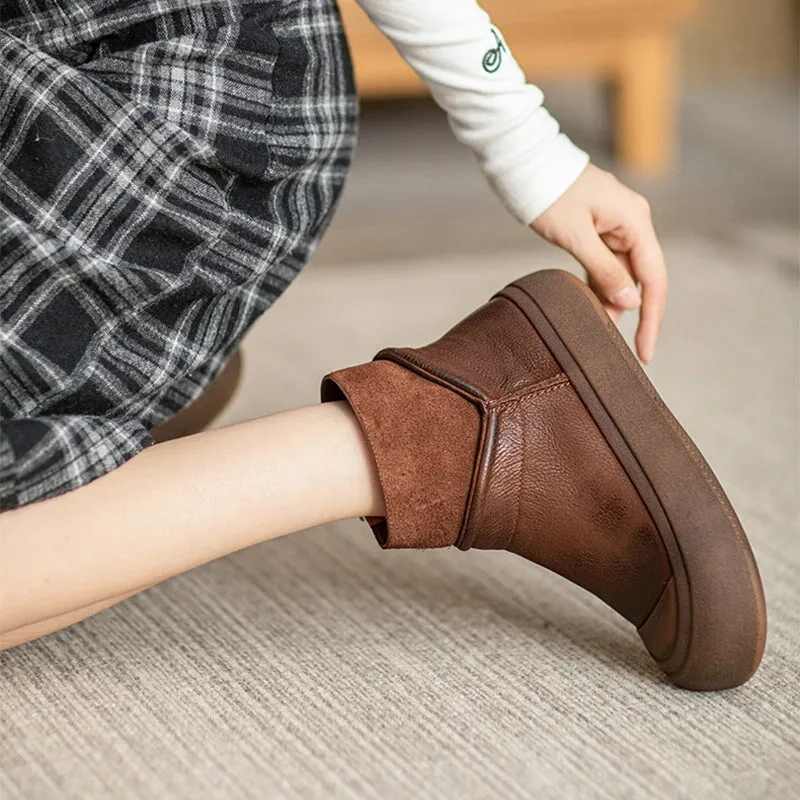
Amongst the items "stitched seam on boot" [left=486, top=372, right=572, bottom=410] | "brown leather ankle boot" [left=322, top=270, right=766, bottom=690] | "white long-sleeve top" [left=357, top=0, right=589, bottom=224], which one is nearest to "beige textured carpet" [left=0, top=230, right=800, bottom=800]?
"brown leather ankle boot" [left=322, top=270, right=766, bottom=690]

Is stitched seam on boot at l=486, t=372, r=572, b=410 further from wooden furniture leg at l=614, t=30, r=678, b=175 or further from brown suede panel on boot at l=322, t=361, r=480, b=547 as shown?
wooden furniture leg at l=614, t=30, r=678, b=175

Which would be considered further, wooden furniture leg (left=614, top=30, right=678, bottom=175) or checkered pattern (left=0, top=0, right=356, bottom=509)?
wooden furniture leg (left=614, top=30, right=678, bottom=175)

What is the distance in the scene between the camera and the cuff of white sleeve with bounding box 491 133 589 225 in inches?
28.9

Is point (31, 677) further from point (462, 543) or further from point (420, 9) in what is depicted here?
point (420, 9)

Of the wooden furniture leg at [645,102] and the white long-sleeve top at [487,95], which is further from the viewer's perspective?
the wooden furniture leg at [645,102]

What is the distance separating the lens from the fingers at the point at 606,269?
74 cm

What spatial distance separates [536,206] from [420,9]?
0.14m

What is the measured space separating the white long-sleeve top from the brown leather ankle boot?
0.11 metres

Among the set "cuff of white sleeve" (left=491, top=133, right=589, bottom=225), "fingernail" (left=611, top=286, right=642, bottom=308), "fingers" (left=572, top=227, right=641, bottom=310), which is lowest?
"fingernail" (left=611, top=286, right=642, bottom=308)

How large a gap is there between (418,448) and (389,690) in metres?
0.15

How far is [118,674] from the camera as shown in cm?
68

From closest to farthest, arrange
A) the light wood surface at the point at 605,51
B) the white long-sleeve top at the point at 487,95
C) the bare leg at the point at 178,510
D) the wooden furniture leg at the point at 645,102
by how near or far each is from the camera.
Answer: the bare leg at the point at 178,510, the white long-sleeve top at the point at 487,95, the light wood surface at the point at 605,51, the wooden furniture leg at the point at 645,102

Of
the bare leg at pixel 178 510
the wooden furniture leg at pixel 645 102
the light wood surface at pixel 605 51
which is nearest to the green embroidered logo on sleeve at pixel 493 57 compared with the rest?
the bare leg at pixel 178 510

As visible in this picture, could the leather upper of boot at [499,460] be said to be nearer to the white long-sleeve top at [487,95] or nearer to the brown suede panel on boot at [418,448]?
the brown suede panel on boot at [418,448]
